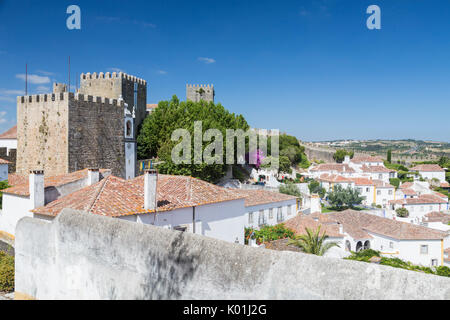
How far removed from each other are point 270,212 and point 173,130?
9787 mm

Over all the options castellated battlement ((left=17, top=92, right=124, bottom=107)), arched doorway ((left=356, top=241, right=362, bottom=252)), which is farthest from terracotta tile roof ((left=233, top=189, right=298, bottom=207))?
castellated battlement ((left=17, top=92, right=124, bottom=107))

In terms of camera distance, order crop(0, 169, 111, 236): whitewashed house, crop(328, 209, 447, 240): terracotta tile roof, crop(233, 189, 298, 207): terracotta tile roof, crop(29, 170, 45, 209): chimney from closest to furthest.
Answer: crop(29, 170, 45, 209): chimney → crop(0, 169, 111, 236): whitewashed house → crop(233, 189, 298, 207): terracotta tile roof → crop(328, 209, 447, 240): terracotta tile roof

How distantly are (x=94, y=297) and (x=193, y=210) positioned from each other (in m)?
8.44

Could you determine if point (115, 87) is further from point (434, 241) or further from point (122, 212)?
point (434, 241)

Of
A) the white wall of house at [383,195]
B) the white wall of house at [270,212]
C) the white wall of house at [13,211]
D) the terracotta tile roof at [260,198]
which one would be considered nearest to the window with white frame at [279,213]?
the white wall of house at [270,212]

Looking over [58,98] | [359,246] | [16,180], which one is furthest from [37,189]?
[359,246]

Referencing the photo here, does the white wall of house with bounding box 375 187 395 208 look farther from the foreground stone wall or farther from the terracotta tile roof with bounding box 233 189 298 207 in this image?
the foreground stone wall

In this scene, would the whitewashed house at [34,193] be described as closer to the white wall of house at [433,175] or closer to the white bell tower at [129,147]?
the white bell tower at [129,147]

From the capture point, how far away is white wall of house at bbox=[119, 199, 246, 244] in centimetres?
1256

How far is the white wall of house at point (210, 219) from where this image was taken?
1256cm

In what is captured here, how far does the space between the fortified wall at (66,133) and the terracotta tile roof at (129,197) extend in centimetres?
771

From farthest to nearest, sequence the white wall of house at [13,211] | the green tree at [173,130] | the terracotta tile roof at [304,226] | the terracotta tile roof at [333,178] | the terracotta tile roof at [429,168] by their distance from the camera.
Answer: the terracotta tile roof at [429,168]
the terracotta tile roof at [333,178]
the green tree at [173,130]
the terracotta tile roof at [304,226]
the white wall of house at [13,211]
